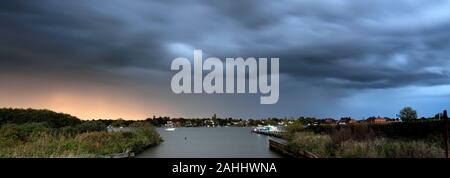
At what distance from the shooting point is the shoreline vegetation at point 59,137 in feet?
101

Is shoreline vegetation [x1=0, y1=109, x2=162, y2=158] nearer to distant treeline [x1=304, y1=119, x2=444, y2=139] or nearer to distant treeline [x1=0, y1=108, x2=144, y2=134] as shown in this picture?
distant treeline [x1=0, y1=108, x2=144, y2=134]

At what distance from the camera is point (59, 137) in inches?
1560

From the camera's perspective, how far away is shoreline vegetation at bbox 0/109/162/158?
30.9m

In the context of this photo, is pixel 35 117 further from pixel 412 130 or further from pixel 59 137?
pixel 412 130

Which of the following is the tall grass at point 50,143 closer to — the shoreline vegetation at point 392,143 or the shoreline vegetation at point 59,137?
the shoreline vegetation at point 59,137

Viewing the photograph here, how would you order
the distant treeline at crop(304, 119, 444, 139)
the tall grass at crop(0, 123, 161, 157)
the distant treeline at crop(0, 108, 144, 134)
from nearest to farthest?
the tall grass at crop(0, 123, 161, 157) < the distant treeline at crop(304, 119, 444, 139) < the distant treeline at crop(0, 108, 144, 134)

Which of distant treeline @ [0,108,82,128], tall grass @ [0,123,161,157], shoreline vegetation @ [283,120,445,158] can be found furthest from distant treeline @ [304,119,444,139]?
distant treeline @ [0,108,82,128]

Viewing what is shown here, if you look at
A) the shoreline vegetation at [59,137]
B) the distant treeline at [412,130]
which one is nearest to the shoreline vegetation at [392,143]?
the distant treeline at [412,130]

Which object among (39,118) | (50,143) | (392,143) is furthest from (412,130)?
(39,118)

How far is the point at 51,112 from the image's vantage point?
3066 inches
